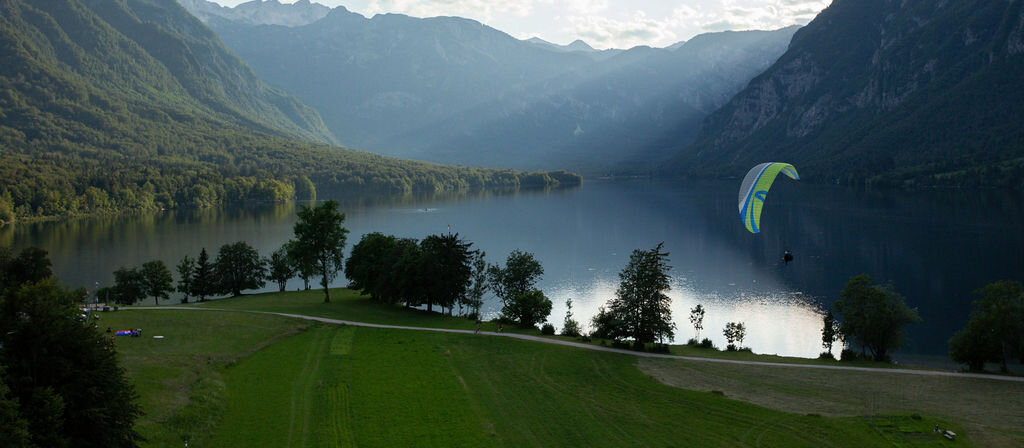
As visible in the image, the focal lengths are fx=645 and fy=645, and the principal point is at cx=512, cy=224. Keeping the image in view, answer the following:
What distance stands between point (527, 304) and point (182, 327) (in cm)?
2556

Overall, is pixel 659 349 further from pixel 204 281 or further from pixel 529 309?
pixel 204 281

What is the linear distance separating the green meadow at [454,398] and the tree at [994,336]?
4970 mm

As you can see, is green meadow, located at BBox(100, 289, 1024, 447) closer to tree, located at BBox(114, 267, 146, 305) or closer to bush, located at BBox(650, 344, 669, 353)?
bush, located at BBox(650, 344, 669, 353)

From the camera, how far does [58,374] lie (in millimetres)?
20266

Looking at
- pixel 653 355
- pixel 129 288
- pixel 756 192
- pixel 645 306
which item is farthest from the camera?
pixel 129 288

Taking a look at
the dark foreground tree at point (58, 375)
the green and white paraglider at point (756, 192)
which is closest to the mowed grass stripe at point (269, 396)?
the dark foreground tree at point (58, 375)

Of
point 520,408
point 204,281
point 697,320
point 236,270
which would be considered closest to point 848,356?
point 697,320

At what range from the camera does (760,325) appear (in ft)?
199

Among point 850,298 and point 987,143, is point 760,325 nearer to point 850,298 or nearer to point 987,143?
point 850,298

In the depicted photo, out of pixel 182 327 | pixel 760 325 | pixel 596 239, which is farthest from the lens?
pixel 596 239

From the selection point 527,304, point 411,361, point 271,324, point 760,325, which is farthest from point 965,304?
point 271,324

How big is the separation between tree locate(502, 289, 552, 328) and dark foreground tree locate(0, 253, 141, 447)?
3476 centimetres

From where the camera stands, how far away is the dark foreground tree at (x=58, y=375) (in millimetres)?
18953

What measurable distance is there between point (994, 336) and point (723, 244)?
216 feet
